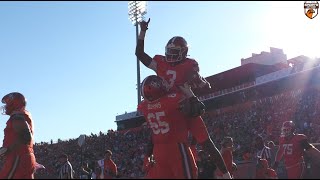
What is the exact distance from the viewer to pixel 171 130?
5812 mm

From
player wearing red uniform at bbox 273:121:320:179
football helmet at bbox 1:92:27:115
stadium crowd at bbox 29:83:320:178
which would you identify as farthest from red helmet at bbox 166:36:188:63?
stadium crowd at bbox 29:83:320:178

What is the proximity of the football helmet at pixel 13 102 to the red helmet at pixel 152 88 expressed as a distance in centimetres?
161

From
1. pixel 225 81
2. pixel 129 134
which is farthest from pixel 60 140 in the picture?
pixel 225 81

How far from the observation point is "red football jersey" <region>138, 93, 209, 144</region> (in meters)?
5.81

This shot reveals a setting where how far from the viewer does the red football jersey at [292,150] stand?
911 centimetres

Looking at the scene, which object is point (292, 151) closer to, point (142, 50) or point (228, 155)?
point (228, 155)

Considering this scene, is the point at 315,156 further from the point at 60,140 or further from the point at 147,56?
the point at 60,140

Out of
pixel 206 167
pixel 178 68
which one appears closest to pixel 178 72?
pixel 178 68

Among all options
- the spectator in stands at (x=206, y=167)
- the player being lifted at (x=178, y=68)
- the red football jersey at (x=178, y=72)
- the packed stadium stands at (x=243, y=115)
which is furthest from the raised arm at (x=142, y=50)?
the packed stadium stands at (x=243, y=115)

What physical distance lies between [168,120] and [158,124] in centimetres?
14

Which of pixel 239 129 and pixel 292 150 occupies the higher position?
pixel 239 129

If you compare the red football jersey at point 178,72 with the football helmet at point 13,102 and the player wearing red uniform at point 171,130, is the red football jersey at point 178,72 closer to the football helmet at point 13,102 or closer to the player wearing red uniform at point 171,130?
the player wearing red uniform at point 171,130

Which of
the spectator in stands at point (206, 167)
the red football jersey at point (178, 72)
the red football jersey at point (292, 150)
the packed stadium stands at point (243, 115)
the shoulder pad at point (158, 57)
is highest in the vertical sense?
the packed stadium stands at point (243, 115)

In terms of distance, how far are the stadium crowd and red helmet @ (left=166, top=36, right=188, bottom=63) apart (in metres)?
10.5
